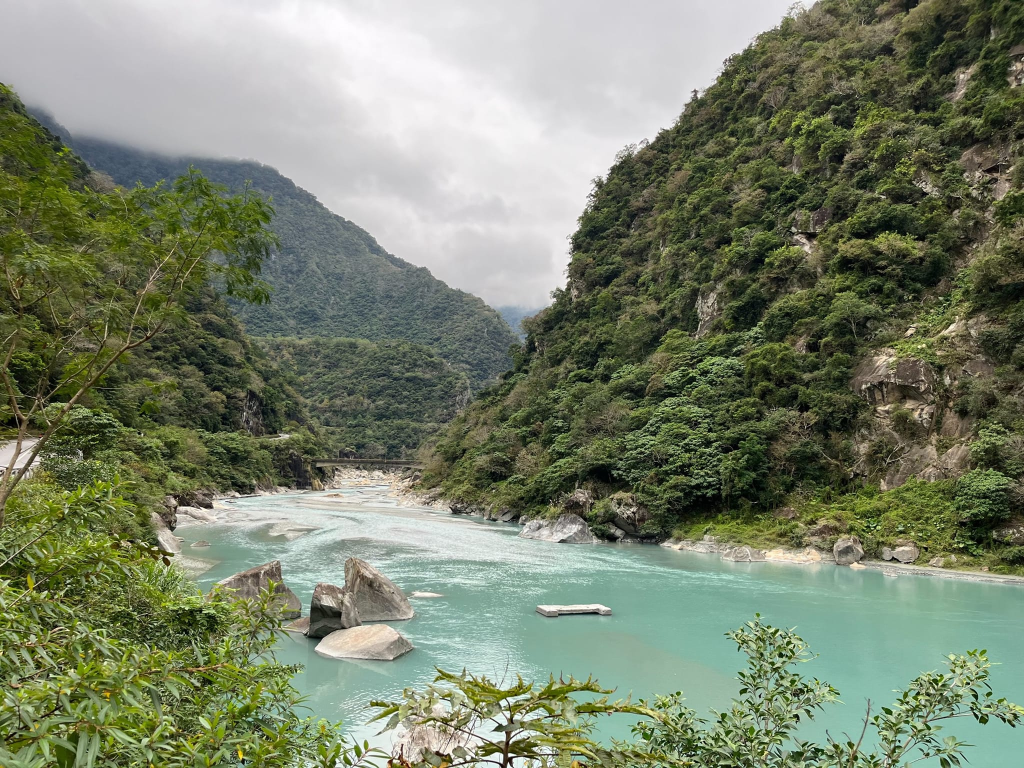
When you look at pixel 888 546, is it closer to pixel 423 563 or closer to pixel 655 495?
pixel 655 495

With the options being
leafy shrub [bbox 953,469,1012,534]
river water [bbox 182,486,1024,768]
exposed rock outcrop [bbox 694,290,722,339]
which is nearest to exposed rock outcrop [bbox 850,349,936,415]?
leafy shrub [bbox 953,469,1012,534]

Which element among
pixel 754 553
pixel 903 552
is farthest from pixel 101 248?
pixel 903 552

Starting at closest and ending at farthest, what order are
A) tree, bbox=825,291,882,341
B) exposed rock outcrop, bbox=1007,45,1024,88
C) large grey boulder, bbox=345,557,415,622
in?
large grey boulder, bbox=345,557,415,622 → tree, bbox=825,291,882,341 → exposed rock outcrop, bbox=1007,45,1024,88

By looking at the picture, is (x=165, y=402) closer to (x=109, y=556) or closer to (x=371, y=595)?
(x=371, y=595)

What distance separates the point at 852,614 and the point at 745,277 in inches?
916

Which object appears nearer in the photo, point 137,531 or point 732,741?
point 732,741

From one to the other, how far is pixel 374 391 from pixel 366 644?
86716 mm

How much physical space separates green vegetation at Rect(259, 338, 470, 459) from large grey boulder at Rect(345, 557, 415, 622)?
70456 mm

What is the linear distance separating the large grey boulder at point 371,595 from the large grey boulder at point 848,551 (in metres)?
15.5

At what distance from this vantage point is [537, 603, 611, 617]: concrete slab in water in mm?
12086

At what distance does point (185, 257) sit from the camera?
Answer: 14.3ft

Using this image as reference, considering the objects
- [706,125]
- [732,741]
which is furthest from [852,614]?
[706,125]

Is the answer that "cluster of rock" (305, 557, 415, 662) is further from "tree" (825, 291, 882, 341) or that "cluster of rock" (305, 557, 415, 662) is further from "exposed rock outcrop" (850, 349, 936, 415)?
"tree" (825, 291, 882, 341)

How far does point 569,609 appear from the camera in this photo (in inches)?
486
